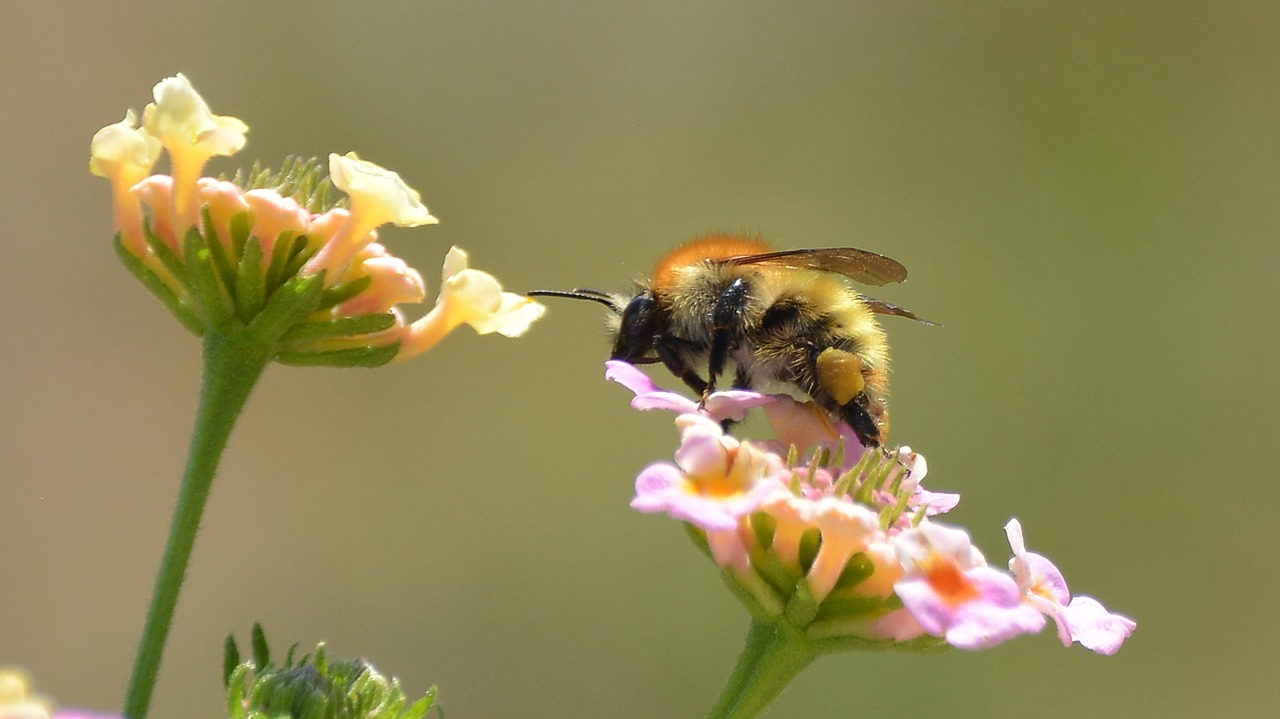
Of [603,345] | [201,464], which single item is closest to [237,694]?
[201,464]

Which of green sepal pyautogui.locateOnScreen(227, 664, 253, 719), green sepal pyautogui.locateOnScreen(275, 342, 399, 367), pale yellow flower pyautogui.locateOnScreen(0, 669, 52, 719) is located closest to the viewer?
pale yellow flower pyautogui.locateOnScreen(0, 669, 52, 719)

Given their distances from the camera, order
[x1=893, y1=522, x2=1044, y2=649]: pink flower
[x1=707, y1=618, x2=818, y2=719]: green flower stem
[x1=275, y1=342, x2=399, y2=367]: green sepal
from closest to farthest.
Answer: [x1=893, y1=522, x2=1044, y2=649]: pink flower
[x1=707, y1=618, x2=818, y2=719]: green flower stem
[x1=275, y1=342, x2=399, y2=367]: green sepal

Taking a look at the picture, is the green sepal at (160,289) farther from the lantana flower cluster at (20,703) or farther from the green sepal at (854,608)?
the green sepal at (854,608)

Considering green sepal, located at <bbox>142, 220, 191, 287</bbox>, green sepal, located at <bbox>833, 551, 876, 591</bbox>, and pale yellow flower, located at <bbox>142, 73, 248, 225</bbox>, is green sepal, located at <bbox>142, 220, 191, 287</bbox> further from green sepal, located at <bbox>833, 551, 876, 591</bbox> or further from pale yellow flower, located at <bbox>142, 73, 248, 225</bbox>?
green sepal, located at <bbox>833, 551, 876, 591</bbox>

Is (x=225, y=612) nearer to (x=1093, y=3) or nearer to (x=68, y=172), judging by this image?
(x=68, y=172)

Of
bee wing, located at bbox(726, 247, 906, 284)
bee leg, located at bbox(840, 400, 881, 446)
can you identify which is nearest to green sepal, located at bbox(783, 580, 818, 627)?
bee leg, located at bbox(840, 400, 881, 446)

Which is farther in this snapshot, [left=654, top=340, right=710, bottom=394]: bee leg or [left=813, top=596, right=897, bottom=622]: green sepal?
[left=654, top=340, right=710, bottom=394]: bee leg

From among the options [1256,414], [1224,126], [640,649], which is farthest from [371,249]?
[1224,126]
